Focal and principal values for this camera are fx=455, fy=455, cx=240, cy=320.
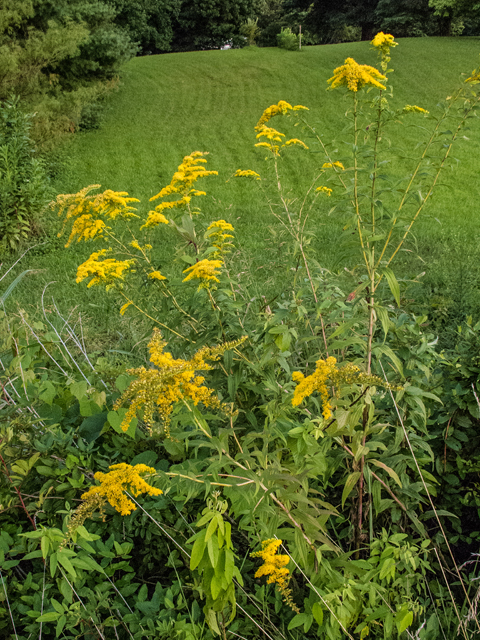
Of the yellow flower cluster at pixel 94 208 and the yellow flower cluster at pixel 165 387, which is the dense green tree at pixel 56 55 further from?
the yellow flower cluster at pixel 165 387

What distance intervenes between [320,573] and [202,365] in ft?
2.38

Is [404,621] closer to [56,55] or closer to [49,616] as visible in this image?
[49,616]

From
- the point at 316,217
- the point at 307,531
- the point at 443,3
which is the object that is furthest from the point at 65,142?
the point at 443,3

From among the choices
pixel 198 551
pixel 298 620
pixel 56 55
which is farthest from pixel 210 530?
pixel 56 55

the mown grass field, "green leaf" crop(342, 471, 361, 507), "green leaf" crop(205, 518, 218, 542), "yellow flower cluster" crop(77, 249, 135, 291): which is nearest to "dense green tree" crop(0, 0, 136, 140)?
the mown grass field

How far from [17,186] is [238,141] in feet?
18.8

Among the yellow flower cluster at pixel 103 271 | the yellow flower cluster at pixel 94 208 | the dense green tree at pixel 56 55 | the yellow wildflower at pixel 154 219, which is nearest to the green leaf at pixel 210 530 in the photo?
the yellow flower cluster at pixel 103 271

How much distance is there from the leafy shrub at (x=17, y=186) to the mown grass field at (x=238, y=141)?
34 centimetres

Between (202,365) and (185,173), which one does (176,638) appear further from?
(185,173)

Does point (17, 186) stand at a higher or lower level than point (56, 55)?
lower

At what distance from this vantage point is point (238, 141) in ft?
34.4

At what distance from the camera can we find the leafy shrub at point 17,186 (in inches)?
233

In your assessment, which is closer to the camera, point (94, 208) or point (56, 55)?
point (94, 208)

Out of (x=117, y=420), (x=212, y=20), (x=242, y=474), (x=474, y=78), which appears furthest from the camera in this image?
(x=212, y=20)
